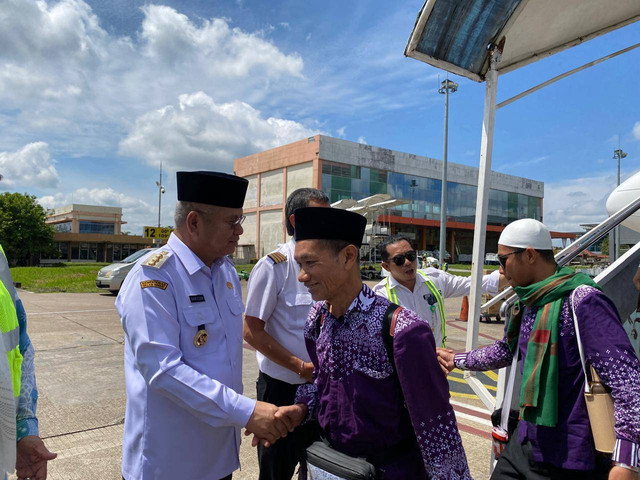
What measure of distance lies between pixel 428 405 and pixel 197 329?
0.95 metres

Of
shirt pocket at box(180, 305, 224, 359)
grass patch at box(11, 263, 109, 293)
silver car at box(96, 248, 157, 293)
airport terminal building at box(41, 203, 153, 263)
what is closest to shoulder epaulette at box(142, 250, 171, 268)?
shirt pocket at box(180, 305, 224, 359)

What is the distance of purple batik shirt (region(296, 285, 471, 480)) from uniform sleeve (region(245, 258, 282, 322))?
36.3 inches

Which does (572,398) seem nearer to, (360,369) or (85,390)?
(360,369)

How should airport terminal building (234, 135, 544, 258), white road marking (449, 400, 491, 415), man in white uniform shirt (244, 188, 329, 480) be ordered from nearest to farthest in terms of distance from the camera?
1. man in white uniform shirt (244, 188, 329, 480)
2. white road marking (449, 400, 491, 415)
3. airport terminal building (234, 135, 544, 258)

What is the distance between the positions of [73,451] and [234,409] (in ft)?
9.63

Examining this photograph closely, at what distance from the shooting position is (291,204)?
2.82m

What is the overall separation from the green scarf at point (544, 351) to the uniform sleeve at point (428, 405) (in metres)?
0.63

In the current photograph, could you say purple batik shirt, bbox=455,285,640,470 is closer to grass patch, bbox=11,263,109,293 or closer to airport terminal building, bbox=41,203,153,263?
grass patch, bbox=11,263,109,293

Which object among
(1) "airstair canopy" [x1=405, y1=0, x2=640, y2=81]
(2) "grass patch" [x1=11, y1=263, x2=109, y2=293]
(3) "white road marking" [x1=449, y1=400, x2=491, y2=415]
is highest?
(1) "airstair canopy" [x1=405, y1=0, x2=640, y2=81]

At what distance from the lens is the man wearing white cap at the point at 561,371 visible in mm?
1745

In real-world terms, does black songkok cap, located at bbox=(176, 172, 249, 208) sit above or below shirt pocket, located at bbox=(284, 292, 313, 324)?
above

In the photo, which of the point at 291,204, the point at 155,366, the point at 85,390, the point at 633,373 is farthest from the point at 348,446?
the point at 85,390

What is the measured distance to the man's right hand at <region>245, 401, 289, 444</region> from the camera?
66.2 inches

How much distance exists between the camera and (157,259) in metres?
1.89
